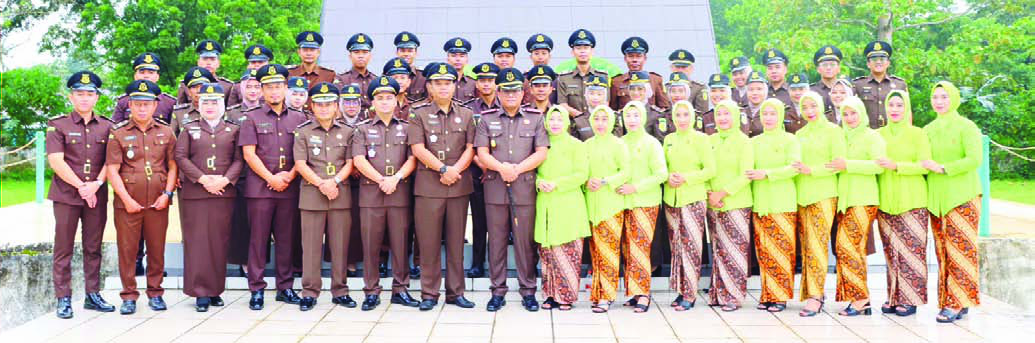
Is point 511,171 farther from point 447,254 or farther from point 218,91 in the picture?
point 218,91

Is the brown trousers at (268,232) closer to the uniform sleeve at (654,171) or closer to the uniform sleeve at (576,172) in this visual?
the uniform sleeve at (576,172)

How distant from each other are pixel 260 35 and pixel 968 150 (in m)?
15.9

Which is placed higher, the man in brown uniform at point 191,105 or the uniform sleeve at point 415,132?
the man in brown uniform at point 191,105

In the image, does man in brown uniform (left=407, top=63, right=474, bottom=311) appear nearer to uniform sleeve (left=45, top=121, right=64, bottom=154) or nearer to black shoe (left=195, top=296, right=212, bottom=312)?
black shoe (left=195, top=296, right=212, bottom=312)

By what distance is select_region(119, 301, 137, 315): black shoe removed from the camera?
5.11 metres

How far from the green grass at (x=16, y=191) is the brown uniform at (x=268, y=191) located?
7904mm

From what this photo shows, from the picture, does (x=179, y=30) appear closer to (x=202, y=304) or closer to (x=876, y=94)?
(x=202, y=304)

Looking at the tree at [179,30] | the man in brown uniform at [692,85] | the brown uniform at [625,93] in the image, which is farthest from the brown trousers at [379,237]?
the tree at [179,30]

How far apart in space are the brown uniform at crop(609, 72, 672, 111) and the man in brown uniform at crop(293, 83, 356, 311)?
2197 mm

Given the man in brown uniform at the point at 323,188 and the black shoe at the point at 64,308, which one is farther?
the man in brown uniform at the point at 323,188

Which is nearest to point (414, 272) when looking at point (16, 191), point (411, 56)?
point (411, 56)

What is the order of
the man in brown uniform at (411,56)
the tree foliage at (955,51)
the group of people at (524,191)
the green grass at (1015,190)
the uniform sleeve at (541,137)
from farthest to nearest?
1. the tree foliage at (955,51)
2. the green grass at (1015,190)
3. the man in brown uniform at (411,56)
4. the uniform sleeve at (541,137)
5. the group of people at (524,191)

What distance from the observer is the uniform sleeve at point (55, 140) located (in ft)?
16.3

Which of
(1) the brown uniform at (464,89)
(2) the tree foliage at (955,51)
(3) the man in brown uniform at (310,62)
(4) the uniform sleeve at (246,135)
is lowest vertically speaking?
(4) the uniform sleeve at (246,135)
